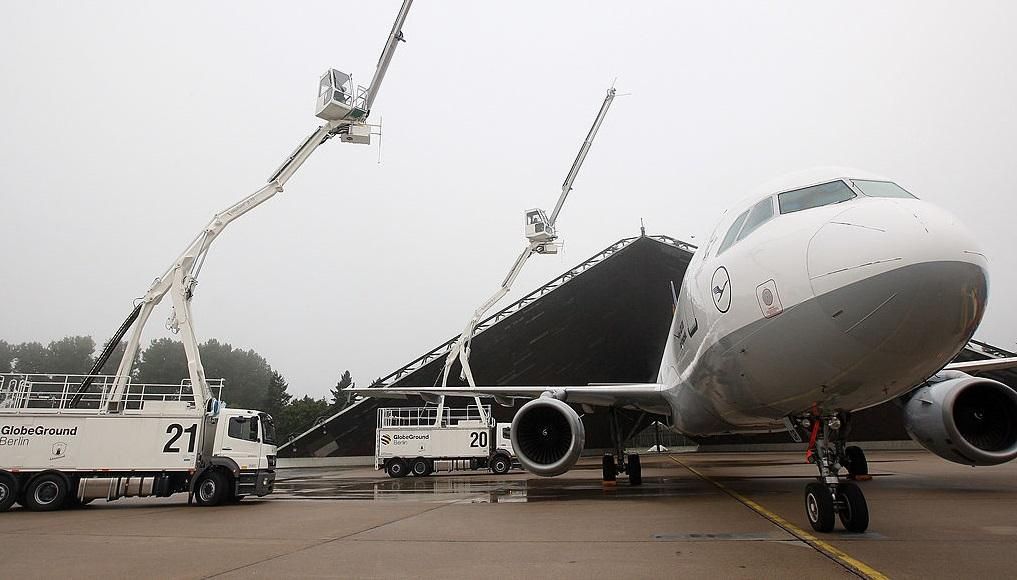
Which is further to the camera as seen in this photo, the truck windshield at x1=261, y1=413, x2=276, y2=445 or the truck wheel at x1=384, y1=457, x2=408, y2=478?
the truck wheel at x1=384, y1=457, x2=408, y2=478

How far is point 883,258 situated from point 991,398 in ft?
19.9

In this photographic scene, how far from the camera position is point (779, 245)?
5.09 metres

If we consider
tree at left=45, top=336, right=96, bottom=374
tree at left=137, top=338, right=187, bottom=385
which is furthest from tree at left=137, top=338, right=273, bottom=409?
tree at left=45, top=336, right=96, bottom=374

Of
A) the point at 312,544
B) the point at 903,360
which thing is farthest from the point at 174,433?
the point at 903,360

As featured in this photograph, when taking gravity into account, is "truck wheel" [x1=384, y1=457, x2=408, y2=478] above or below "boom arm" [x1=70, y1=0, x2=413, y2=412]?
below

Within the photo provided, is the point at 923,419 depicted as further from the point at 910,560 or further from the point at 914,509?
the point at 910,560

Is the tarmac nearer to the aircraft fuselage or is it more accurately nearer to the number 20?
the aircraft fuselage

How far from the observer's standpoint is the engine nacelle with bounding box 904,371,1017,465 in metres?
7.82

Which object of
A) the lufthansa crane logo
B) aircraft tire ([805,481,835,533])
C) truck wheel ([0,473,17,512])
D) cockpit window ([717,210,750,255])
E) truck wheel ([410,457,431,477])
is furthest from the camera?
truck wheel ([410,457,431,477])

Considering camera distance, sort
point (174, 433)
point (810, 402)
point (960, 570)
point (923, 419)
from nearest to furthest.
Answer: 1. point (960, 570)
2. point (810, 402)
3. point (923, 419)
4. point (174, 433)

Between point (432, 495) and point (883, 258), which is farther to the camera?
point (432, 495)

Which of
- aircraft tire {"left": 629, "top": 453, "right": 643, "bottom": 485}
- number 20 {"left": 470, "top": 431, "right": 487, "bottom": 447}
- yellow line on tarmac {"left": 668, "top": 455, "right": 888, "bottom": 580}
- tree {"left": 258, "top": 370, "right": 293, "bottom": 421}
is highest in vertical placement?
tree {"left": 258, "top": 370, "right": 293, "bottom": 421}

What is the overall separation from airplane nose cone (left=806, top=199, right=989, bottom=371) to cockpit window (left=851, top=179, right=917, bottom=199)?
0.43 metres

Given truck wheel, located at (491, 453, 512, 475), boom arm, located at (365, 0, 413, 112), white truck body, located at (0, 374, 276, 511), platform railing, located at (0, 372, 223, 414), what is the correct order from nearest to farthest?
white truck body, located at (0, 374, 276, 511) → platform railing, located at (0, 372, 223, 414) → boom arm, located at (365, 0, 413, 112) → truck wheel, located at (491, 453, 512, 475)
